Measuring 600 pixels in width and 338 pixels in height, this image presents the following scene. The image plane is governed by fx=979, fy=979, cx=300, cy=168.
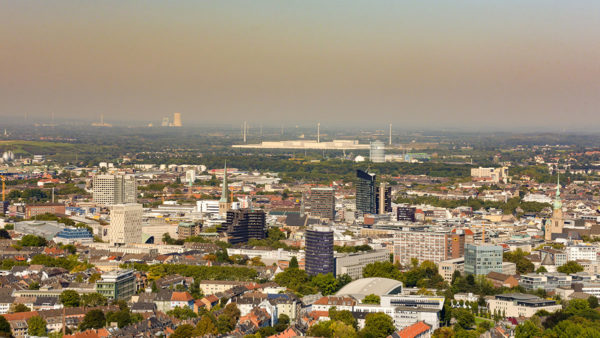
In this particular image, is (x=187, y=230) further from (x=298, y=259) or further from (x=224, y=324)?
(x=224, y=324)

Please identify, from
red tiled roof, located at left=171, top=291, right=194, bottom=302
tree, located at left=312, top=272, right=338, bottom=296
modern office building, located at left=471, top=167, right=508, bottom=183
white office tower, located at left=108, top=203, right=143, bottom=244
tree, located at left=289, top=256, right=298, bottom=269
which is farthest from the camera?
modern office building, located at left=471, top=167, right=508, bottom=183

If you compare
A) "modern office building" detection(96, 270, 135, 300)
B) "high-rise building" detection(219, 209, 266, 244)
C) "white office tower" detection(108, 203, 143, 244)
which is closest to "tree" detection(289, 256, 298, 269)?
"modern office building" detection(96, 270, 135, 300)

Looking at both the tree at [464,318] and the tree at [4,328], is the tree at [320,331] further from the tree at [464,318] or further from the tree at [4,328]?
the tree at [4,328]

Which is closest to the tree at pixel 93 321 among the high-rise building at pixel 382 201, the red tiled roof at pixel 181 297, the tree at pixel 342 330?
the red tiled roof at pixel 181 297

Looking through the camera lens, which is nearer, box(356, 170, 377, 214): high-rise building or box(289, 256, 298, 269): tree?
box(289, 256, 298, 269): tree

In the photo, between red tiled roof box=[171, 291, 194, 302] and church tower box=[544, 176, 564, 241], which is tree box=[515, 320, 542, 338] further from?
church tower box=[544, 176, 564, 241]

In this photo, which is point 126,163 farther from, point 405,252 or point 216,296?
point 216,296

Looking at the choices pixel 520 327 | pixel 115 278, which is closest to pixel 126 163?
pixel 115 278

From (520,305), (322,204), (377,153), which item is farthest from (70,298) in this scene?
(377,153)

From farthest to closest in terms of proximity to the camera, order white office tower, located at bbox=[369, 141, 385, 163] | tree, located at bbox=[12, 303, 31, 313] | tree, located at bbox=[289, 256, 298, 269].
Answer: white office tower, located at bbox=[369, 141, 385, 163] → tree, located at bbox=[289, 256, 298, 269] → tree, located at bbox=[12, 303, 31, 313]
